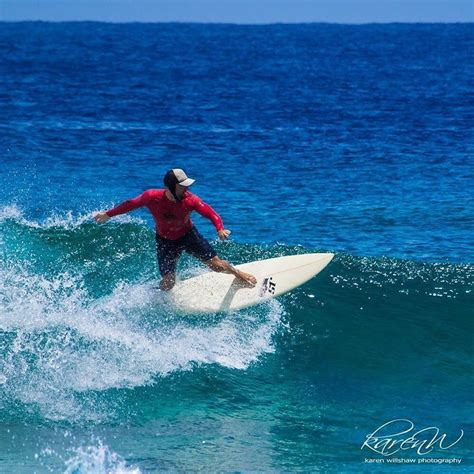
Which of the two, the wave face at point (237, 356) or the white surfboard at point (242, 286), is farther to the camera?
the white surfboard at point (242, 286)

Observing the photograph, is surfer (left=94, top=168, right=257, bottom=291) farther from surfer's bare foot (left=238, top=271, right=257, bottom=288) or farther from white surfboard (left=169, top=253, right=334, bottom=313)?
white surfboard (left=169, top=253, right=334, bottom=313)

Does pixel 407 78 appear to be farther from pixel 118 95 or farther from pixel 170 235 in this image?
pixel 170 235

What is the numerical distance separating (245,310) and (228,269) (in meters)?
0.85

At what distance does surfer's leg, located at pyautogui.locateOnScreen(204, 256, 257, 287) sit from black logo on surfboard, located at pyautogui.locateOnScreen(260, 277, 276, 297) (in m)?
0.38

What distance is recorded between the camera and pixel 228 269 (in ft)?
39.8

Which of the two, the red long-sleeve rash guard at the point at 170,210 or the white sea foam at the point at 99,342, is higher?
the red long-sleeve rash guard at the point at 170,210

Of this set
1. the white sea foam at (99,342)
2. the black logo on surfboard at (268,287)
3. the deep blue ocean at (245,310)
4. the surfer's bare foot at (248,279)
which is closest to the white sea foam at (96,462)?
the deep blue ocean at (245,310)

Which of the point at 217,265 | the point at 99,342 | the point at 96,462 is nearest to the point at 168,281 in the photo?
the point at 217,265

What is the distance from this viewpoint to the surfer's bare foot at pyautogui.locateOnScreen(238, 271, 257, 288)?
12.3 metres

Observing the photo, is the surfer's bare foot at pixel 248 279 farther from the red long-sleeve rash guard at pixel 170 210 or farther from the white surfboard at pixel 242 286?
the red long-sleeve rash guard at pixel 170 210

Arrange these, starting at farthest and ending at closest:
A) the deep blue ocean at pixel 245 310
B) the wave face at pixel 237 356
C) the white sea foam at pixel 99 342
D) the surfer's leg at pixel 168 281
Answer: the surfer's leg at pixel 168 281 < the white sea foam at pixel 99 342 < the wave face at pixel 237 356 < the deep blue ocean at pixel 245 310

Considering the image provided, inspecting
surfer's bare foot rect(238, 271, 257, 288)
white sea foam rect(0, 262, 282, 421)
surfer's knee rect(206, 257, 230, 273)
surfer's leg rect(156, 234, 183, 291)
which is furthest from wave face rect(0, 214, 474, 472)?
surfer's knee rect(206, 257, 230, 273)

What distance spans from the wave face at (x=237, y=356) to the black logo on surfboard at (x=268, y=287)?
0.23 meters

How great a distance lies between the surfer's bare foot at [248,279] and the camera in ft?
40.4
